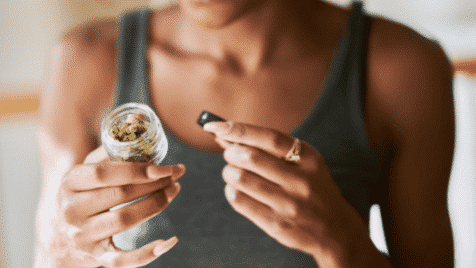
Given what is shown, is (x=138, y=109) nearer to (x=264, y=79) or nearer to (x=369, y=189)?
(x=264, y=79)

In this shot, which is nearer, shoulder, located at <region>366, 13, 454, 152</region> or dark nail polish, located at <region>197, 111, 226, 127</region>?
dark nail polish, located at <region>197, 111, 226, 127</region>

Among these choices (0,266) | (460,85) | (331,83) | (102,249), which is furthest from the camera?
(0,266)

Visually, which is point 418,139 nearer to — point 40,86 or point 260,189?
point 260,189

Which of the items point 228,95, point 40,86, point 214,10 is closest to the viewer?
point 214,10

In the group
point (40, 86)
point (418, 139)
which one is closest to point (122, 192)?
point (418, 139)

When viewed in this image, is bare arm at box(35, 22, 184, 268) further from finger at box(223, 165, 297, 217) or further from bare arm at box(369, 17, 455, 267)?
bare arm at box(369, 17, 455, 267)

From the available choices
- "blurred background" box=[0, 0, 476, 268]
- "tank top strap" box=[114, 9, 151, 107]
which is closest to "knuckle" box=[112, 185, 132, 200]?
"tank top strap" box=[114, 9, 151, 107]

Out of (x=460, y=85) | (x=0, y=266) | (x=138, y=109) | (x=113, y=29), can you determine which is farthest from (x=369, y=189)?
(x=0, y=266)
